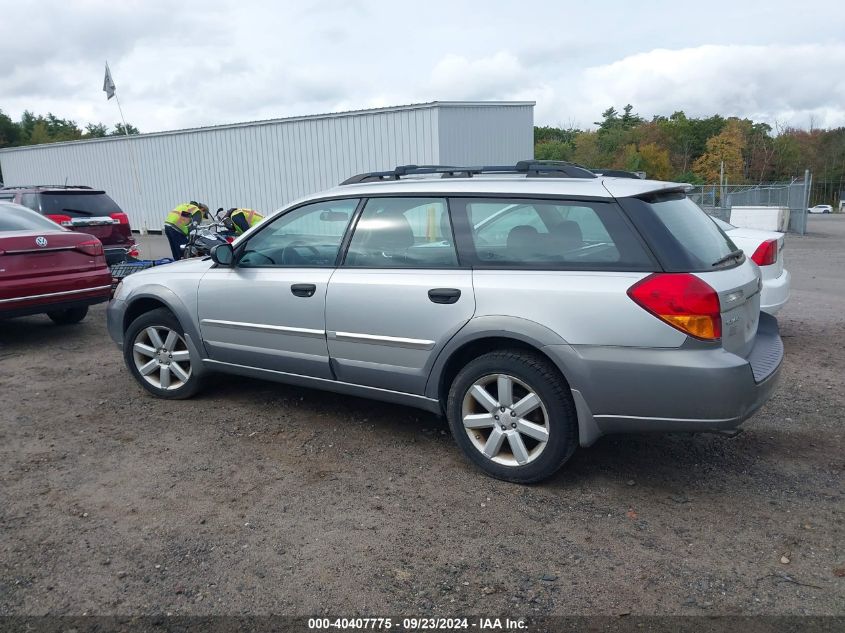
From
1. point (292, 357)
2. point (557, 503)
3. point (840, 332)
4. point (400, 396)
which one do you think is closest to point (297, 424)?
point (292, 357)

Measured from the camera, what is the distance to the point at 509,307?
3.79 meters

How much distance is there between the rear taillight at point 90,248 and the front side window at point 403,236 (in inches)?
178

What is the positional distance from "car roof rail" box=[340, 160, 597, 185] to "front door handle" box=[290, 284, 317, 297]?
2.79 ft

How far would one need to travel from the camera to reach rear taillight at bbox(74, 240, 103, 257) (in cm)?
769

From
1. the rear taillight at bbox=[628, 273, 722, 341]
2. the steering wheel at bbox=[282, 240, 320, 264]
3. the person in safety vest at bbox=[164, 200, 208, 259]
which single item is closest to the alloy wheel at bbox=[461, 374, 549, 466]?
the rear taillight at bbox=[628, 273, 722, 341]

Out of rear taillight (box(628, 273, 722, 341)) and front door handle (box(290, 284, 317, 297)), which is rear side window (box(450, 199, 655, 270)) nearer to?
rear taillight (box(628, 273, 722, 341))

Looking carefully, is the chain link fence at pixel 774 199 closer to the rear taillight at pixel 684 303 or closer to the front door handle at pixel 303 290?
the front door handle at pixel 303 290

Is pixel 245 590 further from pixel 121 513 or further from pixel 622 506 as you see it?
pixel 622 506

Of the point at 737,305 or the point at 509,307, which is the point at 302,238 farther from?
the point at 737,305

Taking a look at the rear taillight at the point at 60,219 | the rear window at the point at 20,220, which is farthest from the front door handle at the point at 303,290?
the rear taillight at the point at 60,219

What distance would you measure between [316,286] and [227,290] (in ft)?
2.75

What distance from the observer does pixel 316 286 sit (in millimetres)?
4527

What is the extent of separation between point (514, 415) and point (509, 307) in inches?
23.1

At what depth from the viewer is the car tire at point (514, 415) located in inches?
146
